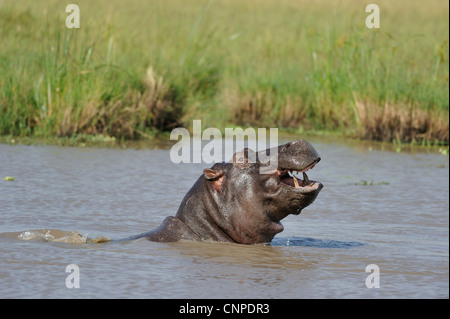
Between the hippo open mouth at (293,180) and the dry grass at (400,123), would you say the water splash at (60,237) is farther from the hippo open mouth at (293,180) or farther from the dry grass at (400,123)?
the dry grass at (400,123)

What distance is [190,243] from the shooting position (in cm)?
512

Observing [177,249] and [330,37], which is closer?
[177,249]

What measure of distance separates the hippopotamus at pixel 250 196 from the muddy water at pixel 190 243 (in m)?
0.11

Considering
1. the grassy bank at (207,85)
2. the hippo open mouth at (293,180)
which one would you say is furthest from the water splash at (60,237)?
the grassy bank at (207,85)

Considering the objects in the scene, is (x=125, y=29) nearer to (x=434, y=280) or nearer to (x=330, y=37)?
(x=330, y=37)

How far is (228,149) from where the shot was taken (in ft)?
33.3

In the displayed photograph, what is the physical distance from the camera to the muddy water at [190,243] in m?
4.38

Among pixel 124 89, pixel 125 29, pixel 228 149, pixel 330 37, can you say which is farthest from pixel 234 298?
pixel 125 29

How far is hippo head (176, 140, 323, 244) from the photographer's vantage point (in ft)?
15.6

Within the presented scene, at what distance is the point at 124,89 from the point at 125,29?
3669 mm

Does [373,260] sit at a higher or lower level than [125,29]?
lower

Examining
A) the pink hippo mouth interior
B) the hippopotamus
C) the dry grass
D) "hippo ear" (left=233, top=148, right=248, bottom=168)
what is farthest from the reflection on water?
the dry grass
